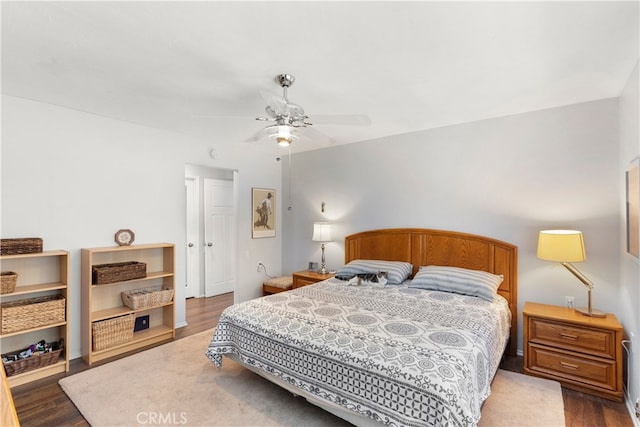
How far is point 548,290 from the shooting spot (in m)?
3.16

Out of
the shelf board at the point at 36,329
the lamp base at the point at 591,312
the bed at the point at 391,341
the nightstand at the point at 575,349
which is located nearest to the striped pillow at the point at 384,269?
the bed at the point at 391,341

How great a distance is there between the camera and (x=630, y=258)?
2.47m

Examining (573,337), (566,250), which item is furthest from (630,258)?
(573,337)

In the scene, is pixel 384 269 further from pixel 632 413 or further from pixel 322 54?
pixel 322 54

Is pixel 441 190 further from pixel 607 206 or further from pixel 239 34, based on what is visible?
pixel 239 34

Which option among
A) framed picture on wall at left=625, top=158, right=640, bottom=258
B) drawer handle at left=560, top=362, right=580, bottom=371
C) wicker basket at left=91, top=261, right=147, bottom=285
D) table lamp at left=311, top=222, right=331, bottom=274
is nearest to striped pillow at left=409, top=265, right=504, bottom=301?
drawer handle at left=560, top=362, right=580, bottom=371

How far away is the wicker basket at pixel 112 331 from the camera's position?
3211mm

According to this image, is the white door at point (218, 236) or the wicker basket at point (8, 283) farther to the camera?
the white door at point (218, 236)

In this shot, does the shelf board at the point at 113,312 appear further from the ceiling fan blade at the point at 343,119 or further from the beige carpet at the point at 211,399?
the ceiling fan blade at the point at 343,119

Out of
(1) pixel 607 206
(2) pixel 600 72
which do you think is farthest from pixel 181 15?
(1) pixel 607 206

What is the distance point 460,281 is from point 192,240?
4.63m

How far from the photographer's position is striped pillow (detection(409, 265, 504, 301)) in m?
3.03

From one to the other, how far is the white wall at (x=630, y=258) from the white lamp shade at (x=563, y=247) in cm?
32

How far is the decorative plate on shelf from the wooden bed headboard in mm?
2825
